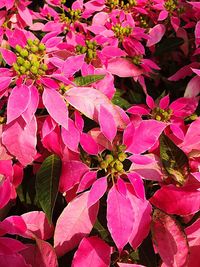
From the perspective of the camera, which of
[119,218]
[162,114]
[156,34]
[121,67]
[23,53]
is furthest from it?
[156,34]

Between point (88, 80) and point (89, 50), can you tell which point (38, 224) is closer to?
point (88, 80)

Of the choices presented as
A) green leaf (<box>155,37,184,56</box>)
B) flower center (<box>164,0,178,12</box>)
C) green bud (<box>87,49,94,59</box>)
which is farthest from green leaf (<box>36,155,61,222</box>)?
flower center (<box>164,0,178,12</box>)

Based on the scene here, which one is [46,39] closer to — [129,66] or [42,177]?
[129,66]

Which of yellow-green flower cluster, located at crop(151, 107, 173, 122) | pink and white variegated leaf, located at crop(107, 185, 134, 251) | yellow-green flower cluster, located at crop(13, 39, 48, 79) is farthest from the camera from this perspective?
yellow-green flower cluster, located at crop(151, 107, 173, 122)

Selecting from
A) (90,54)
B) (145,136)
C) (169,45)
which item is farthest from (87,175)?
(169,45)

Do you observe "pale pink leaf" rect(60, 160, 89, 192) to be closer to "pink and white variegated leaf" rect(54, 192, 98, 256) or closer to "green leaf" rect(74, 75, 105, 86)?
"pink and white variegated leaf" rect(54, 192, 98, 256)

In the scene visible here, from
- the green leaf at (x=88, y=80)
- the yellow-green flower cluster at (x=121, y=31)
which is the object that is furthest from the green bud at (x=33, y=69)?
the yellow-green flower cluster at (x=121, y=31)
